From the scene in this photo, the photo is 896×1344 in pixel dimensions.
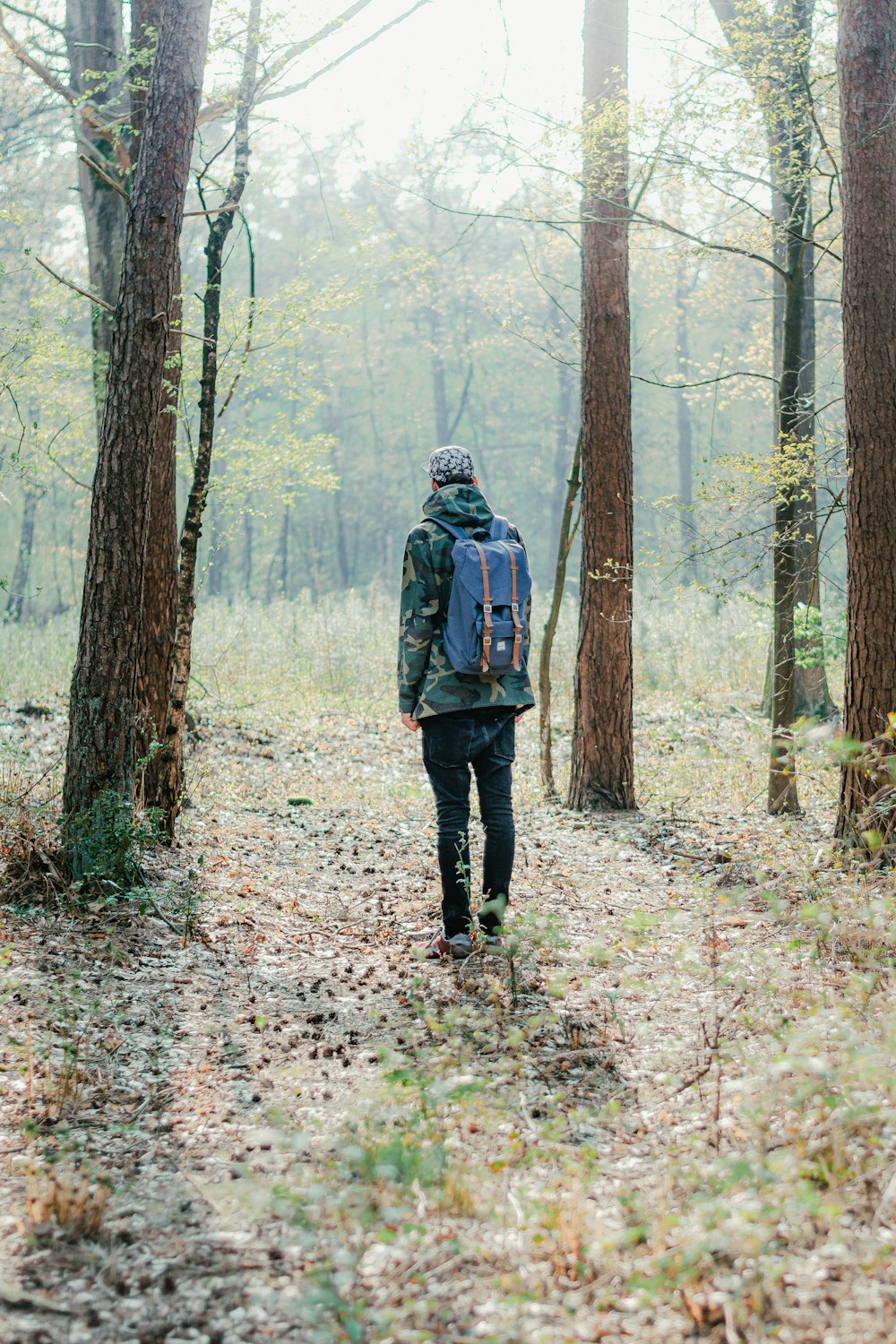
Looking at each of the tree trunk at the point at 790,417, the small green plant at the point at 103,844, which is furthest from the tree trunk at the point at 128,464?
the tree trunk at the point at 790,417

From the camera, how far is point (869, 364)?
574 cm

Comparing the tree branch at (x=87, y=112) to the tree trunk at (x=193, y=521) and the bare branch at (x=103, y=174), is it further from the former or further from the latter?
the bare branch at (x=103, y=174)

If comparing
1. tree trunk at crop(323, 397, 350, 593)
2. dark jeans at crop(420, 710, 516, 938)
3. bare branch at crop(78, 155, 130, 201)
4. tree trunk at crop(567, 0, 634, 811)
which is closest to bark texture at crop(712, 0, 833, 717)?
tree trunk at crop(567, 0, 634, 811)

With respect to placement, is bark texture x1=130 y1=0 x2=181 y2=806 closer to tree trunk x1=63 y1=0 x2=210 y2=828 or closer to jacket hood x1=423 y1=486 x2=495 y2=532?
tree trunk x1=63 y1=0 x2=210 y2=828

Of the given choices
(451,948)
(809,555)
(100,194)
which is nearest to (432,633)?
(451,948)

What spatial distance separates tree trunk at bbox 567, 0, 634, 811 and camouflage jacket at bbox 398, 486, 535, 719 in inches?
149

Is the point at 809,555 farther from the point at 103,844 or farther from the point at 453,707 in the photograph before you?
the point at 103,844

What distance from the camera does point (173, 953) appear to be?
16.4ft

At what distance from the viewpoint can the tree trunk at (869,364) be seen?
5.66 metres

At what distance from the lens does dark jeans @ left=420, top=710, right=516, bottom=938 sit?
454cm


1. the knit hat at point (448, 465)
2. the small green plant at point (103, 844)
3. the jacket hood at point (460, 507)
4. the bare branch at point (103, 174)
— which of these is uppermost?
the bare branch at point (103, 174)

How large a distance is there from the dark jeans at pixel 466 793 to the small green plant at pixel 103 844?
5.89ft

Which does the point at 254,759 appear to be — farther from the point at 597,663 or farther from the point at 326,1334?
the point at 326,1334

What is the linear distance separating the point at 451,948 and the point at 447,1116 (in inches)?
64.6
